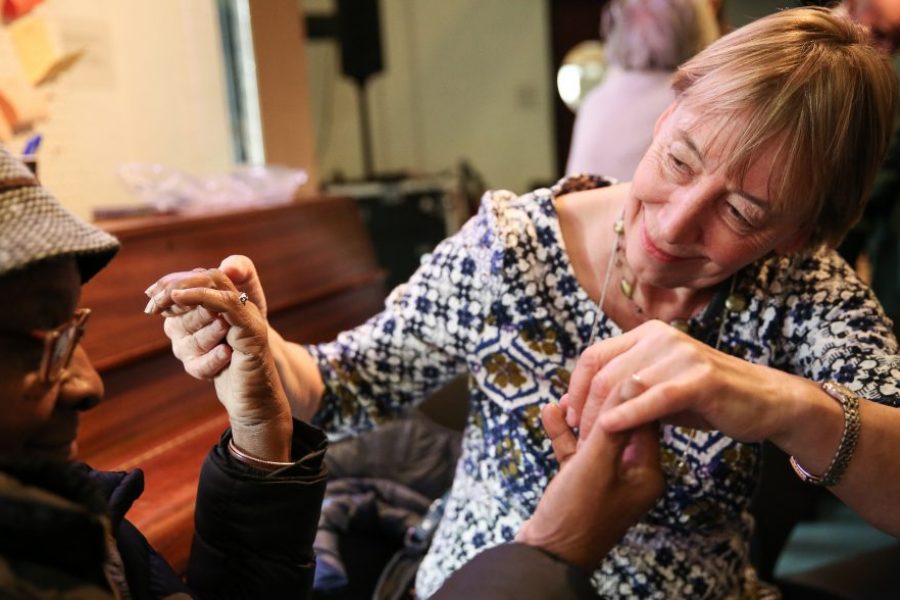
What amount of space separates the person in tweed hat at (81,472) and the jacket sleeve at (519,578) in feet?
0.48

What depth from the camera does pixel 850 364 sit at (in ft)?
2.72

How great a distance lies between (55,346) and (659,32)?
1419 millimetres

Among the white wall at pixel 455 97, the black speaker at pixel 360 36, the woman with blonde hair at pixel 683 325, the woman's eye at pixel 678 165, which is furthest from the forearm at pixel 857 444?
the white wall at pixel 455 97

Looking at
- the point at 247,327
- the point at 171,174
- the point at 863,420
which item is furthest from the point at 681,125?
the point at 171,174

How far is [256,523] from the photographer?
68 cm

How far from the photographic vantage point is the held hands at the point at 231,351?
2.08 feet

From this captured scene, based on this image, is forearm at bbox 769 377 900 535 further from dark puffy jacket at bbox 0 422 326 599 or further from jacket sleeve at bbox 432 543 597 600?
dark puffy jacket at bbox 0 422 326 599

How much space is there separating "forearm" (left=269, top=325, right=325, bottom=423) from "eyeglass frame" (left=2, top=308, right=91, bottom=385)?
1.03ft

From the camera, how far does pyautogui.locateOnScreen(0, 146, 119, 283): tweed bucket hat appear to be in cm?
47

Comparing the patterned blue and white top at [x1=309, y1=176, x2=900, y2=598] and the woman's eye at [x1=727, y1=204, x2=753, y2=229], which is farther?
the patterned blue and white top at [x1=309, y1=176, x2=900, y2=598]

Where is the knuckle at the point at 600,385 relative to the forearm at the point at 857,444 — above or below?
above

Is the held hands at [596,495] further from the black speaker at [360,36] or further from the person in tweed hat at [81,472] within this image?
the black speaker at [360,36]

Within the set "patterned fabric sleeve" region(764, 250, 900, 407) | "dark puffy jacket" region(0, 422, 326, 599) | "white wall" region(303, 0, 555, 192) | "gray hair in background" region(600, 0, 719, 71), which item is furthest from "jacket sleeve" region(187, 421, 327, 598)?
"white wall" region(303, 0, 555, 192)

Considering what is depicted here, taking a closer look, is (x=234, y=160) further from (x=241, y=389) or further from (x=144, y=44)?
(x=241, y=389)
